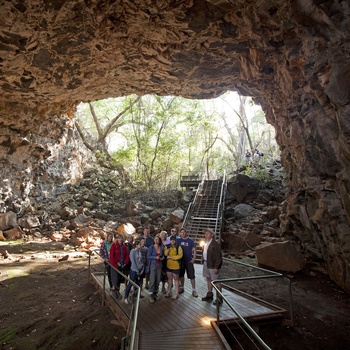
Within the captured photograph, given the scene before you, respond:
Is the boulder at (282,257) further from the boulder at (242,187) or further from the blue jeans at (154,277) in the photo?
the boulder at (242,187)

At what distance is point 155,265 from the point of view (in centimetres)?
604

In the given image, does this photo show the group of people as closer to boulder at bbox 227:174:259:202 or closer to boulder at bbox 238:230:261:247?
boulder at bbox 238:230:261:247

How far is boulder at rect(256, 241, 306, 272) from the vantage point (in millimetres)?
9070

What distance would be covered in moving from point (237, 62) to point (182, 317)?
988 cm

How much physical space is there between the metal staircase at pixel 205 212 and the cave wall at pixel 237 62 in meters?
3.91

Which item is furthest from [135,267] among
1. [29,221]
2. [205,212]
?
[29,221]

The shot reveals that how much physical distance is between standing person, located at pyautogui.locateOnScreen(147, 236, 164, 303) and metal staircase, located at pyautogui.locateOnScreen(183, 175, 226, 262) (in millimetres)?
5172

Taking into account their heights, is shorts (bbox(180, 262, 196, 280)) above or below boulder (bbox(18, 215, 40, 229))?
above

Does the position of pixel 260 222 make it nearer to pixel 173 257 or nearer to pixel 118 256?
pixel 173 257

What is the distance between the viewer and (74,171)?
2058cm

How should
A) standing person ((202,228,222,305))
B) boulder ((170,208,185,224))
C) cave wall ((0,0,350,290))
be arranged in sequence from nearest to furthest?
standing person ((202,228,222,305)), cave wall ((0,0,350,290)), boulder ((170,208,185,224))

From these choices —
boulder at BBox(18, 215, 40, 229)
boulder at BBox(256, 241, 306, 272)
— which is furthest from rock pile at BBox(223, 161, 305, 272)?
boulder at BBox(18, 215, 40, 229)

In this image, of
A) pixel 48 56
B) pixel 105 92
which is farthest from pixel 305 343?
pixel 105 92

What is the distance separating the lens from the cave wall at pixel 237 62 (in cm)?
626
